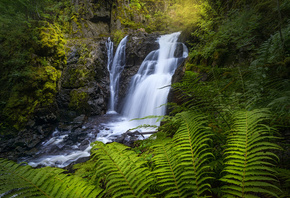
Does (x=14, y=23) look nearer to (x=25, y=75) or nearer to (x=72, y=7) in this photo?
(x=25, y=75)

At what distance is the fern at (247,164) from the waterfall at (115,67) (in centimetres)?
1279

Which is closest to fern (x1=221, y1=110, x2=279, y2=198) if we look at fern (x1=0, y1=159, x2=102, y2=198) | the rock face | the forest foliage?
the forest foliage

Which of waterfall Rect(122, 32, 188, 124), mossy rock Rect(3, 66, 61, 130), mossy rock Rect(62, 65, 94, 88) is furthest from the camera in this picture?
mossy rock Rect(62, 65, 94, 88)

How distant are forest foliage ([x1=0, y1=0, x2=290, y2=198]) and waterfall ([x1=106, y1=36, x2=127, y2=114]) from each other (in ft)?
17.1

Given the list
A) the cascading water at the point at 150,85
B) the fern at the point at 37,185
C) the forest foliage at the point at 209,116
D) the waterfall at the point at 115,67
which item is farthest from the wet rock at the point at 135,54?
the fern at the point at 37,185

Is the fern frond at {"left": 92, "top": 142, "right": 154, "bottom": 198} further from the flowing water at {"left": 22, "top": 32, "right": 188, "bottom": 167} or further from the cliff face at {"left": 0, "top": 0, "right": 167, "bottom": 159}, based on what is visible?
the cliff face at {"left": 0, "top": 0, "right": 167, "bottom": 159}

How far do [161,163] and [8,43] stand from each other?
14.7 m

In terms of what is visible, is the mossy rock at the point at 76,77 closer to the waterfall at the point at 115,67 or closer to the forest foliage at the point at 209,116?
the forest foliage at the point at 209,116

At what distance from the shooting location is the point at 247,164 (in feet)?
3.14

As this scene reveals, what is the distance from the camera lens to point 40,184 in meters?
1.09

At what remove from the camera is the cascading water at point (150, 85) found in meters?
9.85

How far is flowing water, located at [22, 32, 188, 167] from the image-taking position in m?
6.96

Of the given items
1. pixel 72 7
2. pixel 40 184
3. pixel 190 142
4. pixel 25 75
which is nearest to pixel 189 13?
pixel 190 142

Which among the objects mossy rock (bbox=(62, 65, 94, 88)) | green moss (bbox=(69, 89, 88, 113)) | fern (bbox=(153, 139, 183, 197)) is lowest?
green moss (bbox=(69, 89, 88, 113))
